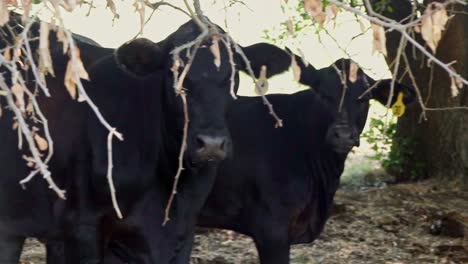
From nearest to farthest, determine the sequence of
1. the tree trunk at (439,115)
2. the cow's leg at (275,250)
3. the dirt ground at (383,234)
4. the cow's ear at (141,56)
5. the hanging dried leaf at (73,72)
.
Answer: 1. the hanging dried leaf at (73,72)
2. the cow's ear at (141,56)
3. the cow's leg at (275,250)
4. the dirt ground at (383,234)
5. the tree trunk at (439,115)

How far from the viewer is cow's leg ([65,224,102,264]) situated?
5078 mm

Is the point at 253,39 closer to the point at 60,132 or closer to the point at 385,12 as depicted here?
the point at 385,12

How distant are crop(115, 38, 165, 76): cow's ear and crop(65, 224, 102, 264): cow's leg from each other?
31.8 inches

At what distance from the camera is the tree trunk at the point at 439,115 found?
8.96 meters

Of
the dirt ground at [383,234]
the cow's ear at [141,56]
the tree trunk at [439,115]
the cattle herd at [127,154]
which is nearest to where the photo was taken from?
the cattle herd at [127,154]

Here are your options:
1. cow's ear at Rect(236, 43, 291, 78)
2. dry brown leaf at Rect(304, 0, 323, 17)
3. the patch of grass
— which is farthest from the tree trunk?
dry brown leaf at Rect(304, 0, 323, 17)

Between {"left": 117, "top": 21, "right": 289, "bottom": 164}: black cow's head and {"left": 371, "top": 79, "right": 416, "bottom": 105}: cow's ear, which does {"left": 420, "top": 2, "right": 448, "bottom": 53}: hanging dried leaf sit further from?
{"left": 371, "top": 79, "right": 416, "bottom": 105}: cow's ear

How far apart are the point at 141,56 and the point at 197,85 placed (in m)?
0.38

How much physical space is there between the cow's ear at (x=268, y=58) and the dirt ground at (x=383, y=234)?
1911 millimetres

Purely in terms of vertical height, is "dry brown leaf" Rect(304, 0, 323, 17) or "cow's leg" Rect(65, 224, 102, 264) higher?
"dry brown leaf" Rect(304, 0, 323, 17)

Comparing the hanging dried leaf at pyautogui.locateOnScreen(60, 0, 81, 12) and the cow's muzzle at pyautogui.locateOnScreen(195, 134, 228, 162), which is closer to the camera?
the hanging dried leaf at pyautogui.locateOnScreen(60, 0, 81, 12)

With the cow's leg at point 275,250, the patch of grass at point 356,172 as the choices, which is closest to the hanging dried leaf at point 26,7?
the cow's leg at point 275,250

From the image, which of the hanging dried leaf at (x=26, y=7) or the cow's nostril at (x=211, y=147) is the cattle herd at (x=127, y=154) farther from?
the hanging dried leaf at (x=26, y=7)

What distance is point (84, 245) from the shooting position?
5.11 metres
